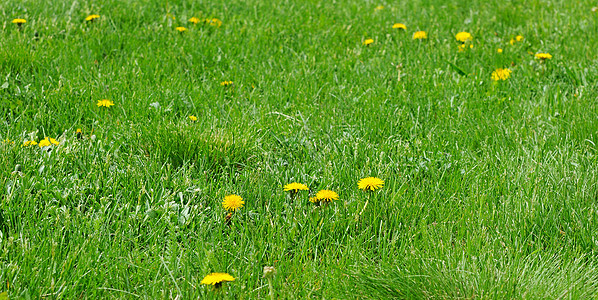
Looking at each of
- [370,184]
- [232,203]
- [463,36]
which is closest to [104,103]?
[232,203]

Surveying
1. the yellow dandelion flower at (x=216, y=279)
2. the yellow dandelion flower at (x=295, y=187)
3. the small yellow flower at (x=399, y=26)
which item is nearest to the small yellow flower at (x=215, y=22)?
the small yellow flower at (x=399, y=26)

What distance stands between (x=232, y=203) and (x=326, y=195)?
1.30 ft

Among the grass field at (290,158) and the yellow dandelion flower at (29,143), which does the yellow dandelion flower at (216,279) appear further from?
the yellow dandelion flower at (29,143)

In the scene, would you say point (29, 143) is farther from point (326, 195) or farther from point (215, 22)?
point (215, 22)

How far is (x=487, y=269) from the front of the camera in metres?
1.91

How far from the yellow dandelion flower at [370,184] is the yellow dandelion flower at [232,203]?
522mm

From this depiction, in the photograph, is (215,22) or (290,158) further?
(215,22)

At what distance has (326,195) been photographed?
2383mm

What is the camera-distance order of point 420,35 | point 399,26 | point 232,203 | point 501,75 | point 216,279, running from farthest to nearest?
point 399,26
point 420,35
point 501,75
point 232,203
point 216,279

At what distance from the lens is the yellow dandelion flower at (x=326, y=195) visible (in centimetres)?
238

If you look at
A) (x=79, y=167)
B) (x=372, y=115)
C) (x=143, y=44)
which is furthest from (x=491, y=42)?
(x=79, y=167)

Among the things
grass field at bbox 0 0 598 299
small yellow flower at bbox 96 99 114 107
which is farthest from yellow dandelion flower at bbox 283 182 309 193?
small yellow flower at bbox 96 99 114 107

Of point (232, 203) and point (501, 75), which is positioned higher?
point (232, 203)

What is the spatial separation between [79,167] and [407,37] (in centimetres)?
306
